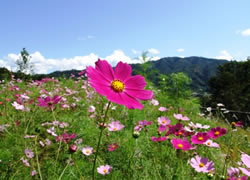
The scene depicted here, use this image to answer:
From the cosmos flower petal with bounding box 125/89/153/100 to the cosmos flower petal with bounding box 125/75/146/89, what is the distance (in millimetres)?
24

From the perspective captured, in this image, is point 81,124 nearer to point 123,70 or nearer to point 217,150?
point 217,150

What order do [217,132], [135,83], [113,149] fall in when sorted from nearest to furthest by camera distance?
[135,83]
[217,132]
[113,149]

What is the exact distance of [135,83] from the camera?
717mm

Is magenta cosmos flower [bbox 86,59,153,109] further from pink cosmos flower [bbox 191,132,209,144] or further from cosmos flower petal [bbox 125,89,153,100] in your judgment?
pink cosmos flower [bbox 191,132,209,144]

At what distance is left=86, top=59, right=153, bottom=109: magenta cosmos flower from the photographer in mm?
562

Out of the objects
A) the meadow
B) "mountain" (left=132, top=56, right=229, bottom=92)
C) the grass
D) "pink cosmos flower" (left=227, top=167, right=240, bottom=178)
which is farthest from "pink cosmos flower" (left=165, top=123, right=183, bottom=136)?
"mountain" (left=132, top=56, right=229, bottom=92)

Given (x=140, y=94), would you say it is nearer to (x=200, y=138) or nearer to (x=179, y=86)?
(x=200, y=138)

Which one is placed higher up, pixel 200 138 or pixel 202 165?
pixel 200 138

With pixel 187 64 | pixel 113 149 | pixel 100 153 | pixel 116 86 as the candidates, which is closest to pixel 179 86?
pixel 100 153

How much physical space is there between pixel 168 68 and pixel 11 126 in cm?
15505

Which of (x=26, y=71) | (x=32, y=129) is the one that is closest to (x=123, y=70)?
(x=32, y=129)

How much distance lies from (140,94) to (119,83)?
0.07 meters

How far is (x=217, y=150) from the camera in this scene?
1829 millimetres

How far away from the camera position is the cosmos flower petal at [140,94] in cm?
63
